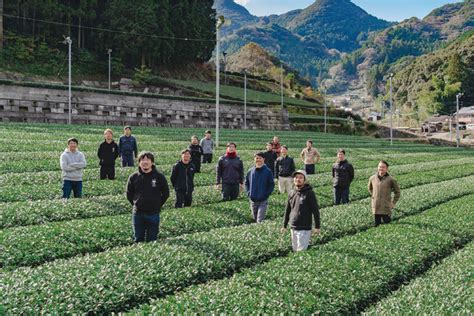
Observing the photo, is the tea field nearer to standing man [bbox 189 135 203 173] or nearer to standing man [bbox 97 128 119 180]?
standing man [bbox 97 128 119 180]

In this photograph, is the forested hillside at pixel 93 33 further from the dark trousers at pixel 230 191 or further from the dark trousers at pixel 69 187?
the dark trousers at pixel 230 191

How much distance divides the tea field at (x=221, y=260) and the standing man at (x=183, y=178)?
47 cm

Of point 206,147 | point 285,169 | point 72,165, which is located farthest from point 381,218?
point 206,147

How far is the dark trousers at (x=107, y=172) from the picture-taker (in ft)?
62.3

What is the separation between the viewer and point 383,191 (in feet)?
45.9

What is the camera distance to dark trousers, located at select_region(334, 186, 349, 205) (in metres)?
18.0

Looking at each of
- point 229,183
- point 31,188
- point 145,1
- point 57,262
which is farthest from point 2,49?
point 57,262

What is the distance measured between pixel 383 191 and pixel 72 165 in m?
9.22

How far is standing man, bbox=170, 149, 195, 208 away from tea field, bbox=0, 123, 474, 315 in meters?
0.47

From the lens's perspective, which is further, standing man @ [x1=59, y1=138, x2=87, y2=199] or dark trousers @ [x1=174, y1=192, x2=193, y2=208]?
dark trousers @ [x1=174, y1=192, x2=193, y2=208]

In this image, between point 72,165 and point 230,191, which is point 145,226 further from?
point 230,191

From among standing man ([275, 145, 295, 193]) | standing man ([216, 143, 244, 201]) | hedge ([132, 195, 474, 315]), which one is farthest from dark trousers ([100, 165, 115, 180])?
hedge ([132, 195, 474, 315])

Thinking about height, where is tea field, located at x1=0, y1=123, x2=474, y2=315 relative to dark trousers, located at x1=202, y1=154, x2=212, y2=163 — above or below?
below

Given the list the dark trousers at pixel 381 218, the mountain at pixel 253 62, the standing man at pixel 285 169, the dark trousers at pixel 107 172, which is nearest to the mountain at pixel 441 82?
the mountain at pixel 253 62
